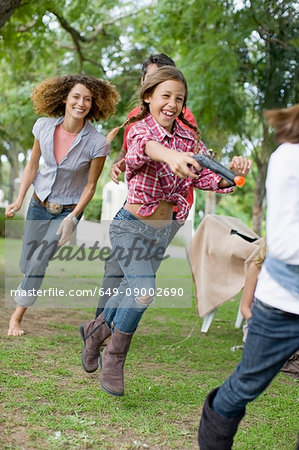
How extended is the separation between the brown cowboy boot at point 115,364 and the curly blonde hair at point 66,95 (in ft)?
6.72

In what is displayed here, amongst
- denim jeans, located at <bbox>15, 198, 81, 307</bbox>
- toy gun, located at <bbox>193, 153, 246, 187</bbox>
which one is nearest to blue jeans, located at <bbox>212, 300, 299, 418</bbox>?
toy gun, located at <bbox>193, 153, 246, 187</bbox>

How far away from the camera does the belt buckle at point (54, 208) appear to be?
15.3ft

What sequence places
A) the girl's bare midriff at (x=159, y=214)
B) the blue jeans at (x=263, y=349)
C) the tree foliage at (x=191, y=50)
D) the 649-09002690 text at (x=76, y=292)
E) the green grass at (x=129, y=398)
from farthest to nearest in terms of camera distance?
the tree foliage at (x=191, y=50), the 649-09002690 text at (x=76, y=292), the girl's bare midriff at (x=159, y=214), the green grass at (x=129, y=398), the blue jeans at (x=263, y=349)

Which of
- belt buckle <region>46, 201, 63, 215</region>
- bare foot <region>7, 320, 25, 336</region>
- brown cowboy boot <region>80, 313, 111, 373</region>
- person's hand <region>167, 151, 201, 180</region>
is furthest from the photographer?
bare foot <region>7, 320, 25, 336</region>

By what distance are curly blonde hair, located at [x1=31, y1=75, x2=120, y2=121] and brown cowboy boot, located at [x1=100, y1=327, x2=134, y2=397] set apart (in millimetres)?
2048

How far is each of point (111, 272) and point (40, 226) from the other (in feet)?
2.41

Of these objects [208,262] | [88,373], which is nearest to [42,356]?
[88,373]

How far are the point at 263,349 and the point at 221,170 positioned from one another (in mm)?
686

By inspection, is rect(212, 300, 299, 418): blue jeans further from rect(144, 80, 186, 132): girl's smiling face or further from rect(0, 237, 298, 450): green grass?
rect(144, 80, 186, 132): girl's smiling face

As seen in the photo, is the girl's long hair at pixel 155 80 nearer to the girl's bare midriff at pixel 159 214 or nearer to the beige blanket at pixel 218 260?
the girl's bare midriff at pixel 159 214

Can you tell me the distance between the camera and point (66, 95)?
477 centimetres

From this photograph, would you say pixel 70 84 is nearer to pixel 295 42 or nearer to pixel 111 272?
pixel 111 272

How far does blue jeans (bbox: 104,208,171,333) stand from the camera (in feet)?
10.8

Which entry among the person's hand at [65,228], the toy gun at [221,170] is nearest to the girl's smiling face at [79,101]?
the person's hand at [65,228]
